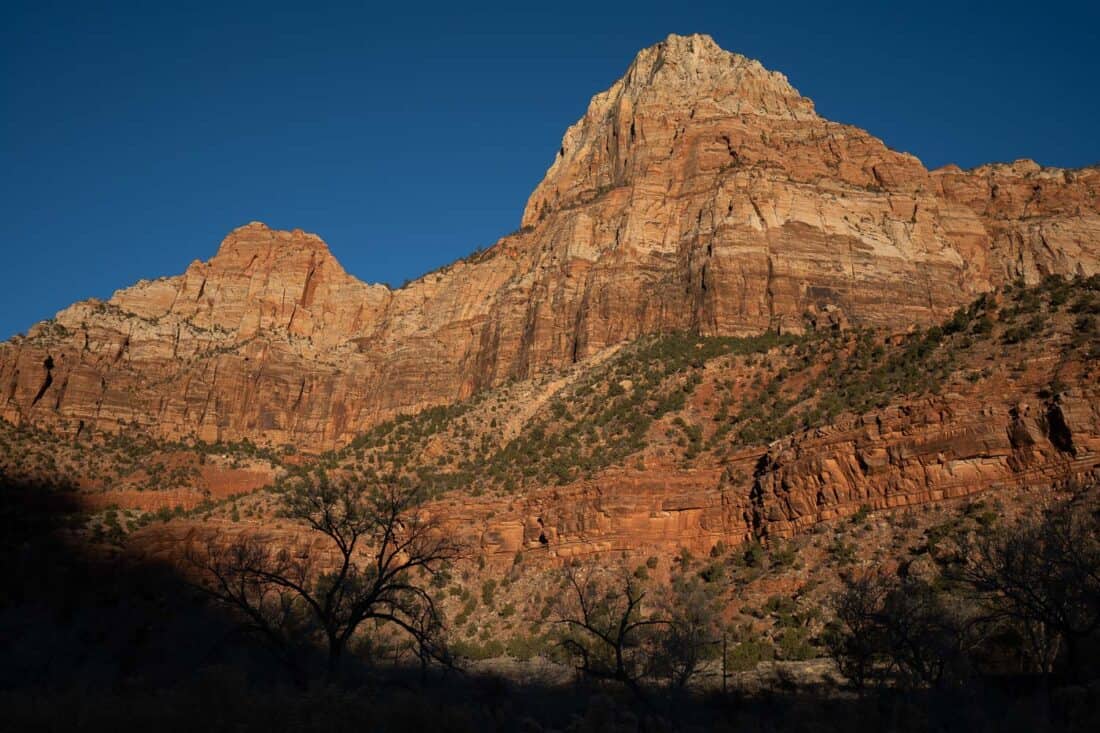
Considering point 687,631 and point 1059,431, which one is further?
point 1059,431

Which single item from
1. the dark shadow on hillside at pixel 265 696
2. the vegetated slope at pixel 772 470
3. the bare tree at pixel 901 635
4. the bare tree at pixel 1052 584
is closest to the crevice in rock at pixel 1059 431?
the vegetated slope at pixel 772 470

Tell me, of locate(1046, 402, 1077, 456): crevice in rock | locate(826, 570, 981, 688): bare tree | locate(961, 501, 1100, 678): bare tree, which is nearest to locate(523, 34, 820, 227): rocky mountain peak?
locate(1046, 402, 1077, 456): crevice in rock

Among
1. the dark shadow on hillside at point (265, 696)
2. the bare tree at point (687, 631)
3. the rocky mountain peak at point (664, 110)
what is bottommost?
the dark shadow on hillside at point (265, 696)

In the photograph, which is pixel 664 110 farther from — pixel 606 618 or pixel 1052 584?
pixel 1052 584

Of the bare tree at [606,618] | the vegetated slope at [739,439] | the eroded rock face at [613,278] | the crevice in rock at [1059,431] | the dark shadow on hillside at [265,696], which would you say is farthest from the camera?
the eroded rock face at [613,278]

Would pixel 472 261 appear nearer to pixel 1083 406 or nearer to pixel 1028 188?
pixel 1028 188

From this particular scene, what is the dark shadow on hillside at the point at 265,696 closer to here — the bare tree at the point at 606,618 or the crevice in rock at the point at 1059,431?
the bare tree at the point at 606,618

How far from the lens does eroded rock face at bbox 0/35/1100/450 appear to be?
2995 inches

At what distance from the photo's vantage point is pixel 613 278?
79.6 m

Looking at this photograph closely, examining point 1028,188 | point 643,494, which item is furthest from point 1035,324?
→ point 1028,188

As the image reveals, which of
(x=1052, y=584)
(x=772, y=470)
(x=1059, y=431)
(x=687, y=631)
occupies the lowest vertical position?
(x=687, y=631)

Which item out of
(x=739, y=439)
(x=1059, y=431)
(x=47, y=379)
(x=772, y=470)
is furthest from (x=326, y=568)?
(x=47, y=379)

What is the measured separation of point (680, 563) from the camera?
149ft

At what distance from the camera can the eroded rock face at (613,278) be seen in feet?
250
